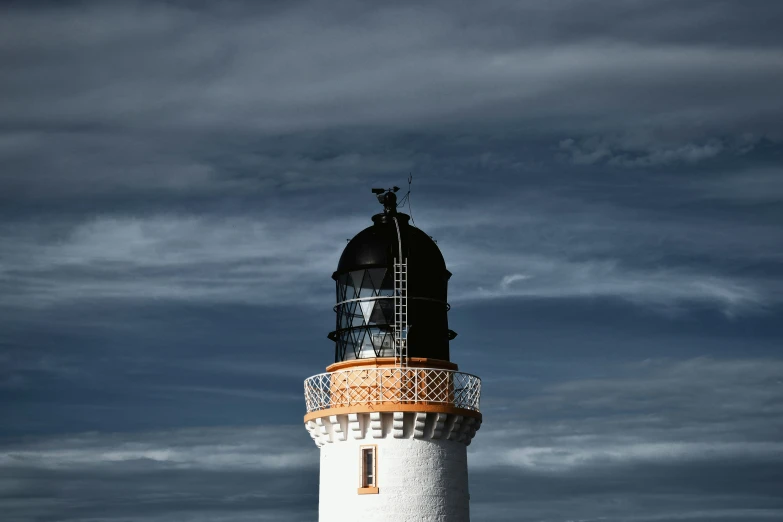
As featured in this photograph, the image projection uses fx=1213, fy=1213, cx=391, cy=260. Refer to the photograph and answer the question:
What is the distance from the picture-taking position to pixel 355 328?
35688 millimetres

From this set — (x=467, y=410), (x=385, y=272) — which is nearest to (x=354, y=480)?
(x=467, y=410)

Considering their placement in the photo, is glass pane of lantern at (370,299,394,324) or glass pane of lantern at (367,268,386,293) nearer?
glass pane of lantern at (370,299,394,324)

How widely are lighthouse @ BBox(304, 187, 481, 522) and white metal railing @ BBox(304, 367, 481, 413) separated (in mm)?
29

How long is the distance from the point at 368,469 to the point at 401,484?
3.63 ft

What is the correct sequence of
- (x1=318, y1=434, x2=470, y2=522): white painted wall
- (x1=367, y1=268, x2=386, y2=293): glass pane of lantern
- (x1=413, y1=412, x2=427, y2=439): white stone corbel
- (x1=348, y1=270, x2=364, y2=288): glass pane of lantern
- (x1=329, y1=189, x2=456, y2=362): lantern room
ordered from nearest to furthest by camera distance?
(x1=318, y1=434, x2=470, y2=522): white painted wall, (x1=413, y1=412, x2=427, y2=439): white stone corbel, (x1=329, y1=189, x2=456, y2=362): lantern room, (x1=367, y1=268, x2=386, y2=293): glass pane of lantern, (x1=348, y1=270, x2=364, y2=288): glass pane of lantern

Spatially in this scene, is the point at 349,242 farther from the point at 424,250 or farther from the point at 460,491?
the point at 460,491

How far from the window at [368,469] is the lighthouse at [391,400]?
0.09 feet

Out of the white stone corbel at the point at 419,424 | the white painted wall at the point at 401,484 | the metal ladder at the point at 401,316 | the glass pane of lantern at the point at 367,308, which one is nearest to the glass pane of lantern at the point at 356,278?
the glass pane of lantern at the point at 367,308

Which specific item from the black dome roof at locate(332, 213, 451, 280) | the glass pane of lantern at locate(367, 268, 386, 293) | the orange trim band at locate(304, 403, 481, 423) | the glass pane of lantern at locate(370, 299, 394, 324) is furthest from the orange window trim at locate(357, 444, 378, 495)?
the black dome roof at locate(332, 213, 451, 280)

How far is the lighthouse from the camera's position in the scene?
34.8 meters

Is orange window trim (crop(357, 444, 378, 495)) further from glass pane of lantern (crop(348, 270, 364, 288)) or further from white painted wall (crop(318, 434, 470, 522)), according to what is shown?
glass pane of lantern (crop(348, 270, 364, 288))

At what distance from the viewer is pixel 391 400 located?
1369 inches

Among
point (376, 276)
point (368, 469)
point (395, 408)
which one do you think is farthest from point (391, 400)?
point (376, 276)

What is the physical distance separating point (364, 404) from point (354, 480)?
226 cm
